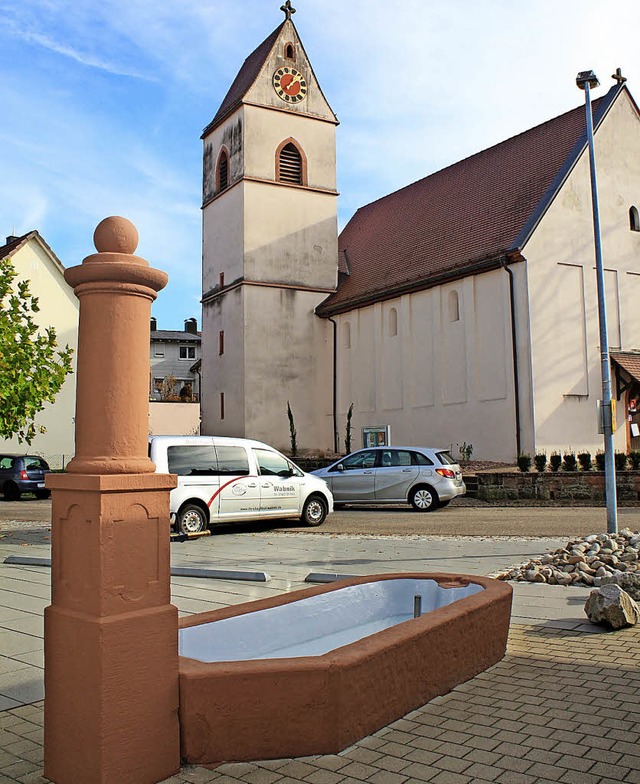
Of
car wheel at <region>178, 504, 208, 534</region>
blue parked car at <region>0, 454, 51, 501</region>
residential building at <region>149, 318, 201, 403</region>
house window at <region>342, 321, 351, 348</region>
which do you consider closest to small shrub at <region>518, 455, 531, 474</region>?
car wheel at <region>178, 504, 208, 534</region>

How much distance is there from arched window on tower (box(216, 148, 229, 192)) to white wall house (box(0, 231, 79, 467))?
8961 millimetres

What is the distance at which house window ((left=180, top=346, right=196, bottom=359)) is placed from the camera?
259 ft

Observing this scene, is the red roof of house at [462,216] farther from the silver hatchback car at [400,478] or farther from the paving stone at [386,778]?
the paving stone at [386,778]

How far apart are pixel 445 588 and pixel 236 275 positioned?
3215cm

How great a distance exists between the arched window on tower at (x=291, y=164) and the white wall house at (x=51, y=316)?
39.1 ft

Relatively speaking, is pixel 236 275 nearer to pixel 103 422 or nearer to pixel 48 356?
pixel 48 356

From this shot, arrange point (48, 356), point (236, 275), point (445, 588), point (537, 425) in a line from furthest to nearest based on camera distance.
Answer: point (236, 275) < point (537, 425) < point (48, 356) < point (445, 588)

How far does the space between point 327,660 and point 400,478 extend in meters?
16.8

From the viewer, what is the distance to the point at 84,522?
12.7 feet

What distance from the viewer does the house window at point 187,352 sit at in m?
78.8

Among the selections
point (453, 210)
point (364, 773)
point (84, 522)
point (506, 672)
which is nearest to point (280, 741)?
point (364, 773)

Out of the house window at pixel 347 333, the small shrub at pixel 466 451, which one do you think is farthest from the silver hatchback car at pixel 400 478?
the house window at pixel 347 333

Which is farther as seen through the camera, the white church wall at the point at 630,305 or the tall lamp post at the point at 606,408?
the white church wall at the point at 630,305

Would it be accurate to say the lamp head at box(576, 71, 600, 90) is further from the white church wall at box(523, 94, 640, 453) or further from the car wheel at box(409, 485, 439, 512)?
the white church wall at box(523, 94, 640, 453)
